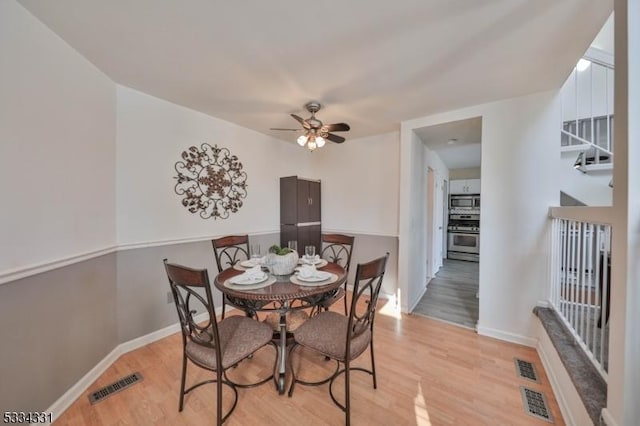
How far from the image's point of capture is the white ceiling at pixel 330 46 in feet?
4.57

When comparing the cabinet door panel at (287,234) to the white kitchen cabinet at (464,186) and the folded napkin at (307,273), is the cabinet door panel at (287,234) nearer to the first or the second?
the folded napkin at (307,273)

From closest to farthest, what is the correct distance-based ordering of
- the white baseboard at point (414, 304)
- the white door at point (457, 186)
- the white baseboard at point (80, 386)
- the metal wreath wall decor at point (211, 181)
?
Answer: the white baseboard at point (80, 386) → the metal wreath wall decor at point (211, 181) → the white baseboard at point (414, 304) → the white door at point (457, 186)

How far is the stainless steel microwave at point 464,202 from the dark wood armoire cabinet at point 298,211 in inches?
179

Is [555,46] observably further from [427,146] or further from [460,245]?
[460,245]

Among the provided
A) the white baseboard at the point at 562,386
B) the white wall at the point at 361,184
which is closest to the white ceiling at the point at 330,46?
the white wall at the point at 361,184

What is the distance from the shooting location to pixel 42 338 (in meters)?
1.51

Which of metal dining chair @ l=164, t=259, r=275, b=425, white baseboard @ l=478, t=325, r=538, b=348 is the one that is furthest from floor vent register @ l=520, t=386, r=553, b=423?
metal dining chair @ l=164, t=259, r=275, b=425

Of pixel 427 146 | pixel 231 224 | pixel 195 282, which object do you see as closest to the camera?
pixel 195 282

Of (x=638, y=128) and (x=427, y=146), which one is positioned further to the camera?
(x=427, y=146)

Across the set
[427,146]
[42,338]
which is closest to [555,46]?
[427,146]

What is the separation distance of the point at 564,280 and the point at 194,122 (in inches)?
158

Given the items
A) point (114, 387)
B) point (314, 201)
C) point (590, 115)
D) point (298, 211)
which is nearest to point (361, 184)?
point (314, 201)

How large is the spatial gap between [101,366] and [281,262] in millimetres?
1745

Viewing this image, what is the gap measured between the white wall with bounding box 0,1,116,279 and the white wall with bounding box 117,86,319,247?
18cm
